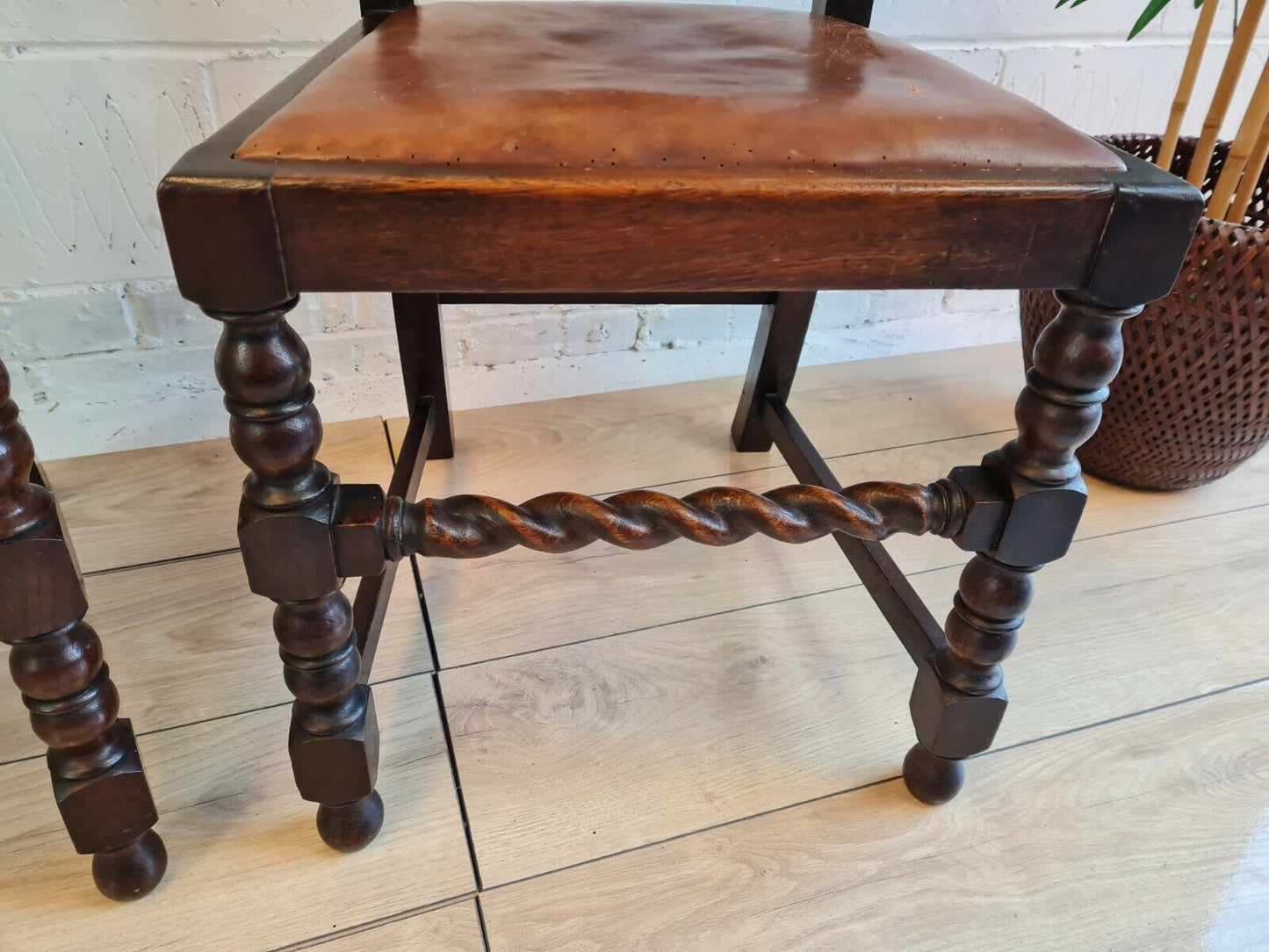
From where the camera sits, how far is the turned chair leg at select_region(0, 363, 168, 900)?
45cm

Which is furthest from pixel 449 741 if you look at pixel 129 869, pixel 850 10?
pixel 850 10

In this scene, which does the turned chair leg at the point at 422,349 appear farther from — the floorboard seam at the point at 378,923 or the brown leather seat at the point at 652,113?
the floorboard seam at the point at 378,923

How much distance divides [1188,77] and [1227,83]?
0.04 metres

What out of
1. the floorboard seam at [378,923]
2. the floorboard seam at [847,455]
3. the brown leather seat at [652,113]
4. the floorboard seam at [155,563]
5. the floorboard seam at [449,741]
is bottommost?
the floorboard seam at [847,455]

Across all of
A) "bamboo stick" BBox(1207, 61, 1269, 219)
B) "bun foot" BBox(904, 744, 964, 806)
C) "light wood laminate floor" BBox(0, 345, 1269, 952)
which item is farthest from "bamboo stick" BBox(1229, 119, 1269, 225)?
"bun foot" BBox(904, 744, 964, 806)

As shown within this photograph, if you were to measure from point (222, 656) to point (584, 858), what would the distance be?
0.34 metres

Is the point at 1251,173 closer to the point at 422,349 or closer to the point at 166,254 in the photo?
the point at 422,349

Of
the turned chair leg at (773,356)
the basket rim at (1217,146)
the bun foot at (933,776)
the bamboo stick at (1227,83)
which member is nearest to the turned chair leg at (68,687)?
the bun foot at (933,776)

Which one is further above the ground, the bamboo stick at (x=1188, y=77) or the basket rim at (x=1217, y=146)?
the bamboo stick at (x=1188, y=77)

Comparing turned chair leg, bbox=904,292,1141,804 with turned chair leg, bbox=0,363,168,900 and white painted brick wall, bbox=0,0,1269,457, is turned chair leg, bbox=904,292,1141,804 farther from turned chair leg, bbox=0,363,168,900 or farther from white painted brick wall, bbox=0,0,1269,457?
white painted brick wall, bbox=0,0,1269,457

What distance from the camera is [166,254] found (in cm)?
89

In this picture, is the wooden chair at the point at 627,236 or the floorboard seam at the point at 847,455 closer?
the wooden chair at the point at 627,236

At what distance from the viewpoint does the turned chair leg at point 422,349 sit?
0.82 m

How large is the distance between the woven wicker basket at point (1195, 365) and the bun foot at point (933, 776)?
0.46 meters
